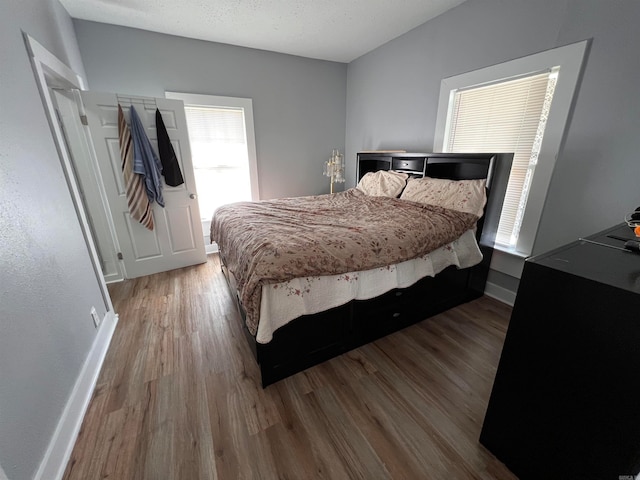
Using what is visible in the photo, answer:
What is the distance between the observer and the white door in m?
2.60

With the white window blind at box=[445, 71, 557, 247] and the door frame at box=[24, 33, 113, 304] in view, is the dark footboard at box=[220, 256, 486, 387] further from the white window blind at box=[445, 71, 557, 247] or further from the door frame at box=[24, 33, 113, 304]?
the door frame at box=[24, 33, 113, 304]

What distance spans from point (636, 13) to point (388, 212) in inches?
73.4

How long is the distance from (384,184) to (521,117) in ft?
4.30

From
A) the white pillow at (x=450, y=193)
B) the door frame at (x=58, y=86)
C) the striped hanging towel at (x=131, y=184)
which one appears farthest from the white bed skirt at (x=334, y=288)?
the striped hanging towel at (x=131, y=184)

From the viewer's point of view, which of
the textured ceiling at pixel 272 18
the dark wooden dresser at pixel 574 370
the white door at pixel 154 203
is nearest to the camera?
the dark wooden dresser at pixel 574 370

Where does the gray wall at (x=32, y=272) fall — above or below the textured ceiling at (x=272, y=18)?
below

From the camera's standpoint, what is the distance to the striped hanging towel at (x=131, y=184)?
104 inches

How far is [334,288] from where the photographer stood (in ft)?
5.24

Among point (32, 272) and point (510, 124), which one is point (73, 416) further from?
point (510, 124)

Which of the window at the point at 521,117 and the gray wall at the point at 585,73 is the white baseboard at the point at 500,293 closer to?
the window at the point at 521,117

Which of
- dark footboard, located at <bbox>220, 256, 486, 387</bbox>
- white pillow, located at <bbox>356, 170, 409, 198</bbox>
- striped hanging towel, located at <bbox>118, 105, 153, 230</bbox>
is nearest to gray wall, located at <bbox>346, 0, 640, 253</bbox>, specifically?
white pillow, located at <bbox>356, 170, 409, 198</bbox>

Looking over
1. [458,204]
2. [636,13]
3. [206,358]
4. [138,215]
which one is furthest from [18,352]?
[636,13]

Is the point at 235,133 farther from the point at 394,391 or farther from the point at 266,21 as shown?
the point at 394,391

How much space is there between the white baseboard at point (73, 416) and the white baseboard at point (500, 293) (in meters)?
3.23
